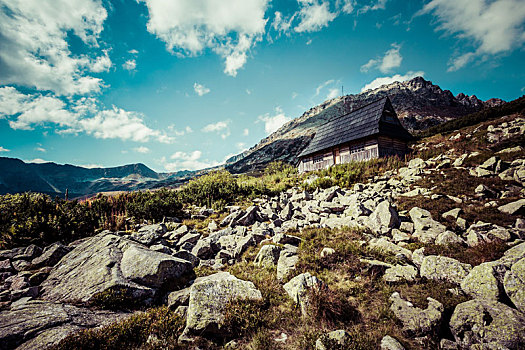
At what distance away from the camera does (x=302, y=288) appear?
4996mm

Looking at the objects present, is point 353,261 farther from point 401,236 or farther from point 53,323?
point 53,323

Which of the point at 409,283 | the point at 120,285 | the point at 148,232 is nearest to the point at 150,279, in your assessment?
the point at 120,285

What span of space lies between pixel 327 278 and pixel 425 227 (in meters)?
4.62

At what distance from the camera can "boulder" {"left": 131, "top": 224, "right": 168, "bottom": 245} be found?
908 centimetres

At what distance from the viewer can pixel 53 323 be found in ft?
13.4

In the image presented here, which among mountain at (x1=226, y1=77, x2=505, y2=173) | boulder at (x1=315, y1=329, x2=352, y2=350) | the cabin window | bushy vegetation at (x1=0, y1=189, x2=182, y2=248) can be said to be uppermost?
mountain at (x1=226, y1=77, x2=505, y2=173)

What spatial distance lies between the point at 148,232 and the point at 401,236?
37.2 feet

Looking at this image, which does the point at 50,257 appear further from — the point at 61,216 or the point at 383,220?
the point at 383,220

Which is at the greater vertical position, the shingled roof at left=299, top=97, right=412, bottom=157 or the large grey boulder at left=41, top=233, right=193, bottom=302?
the shingled roof at left=299, top=97, right=412, bottom=157

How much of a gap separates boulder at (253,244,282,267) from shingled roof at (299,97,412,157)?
19.9 metres

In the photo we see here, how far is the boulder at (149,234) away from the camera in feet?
29.8

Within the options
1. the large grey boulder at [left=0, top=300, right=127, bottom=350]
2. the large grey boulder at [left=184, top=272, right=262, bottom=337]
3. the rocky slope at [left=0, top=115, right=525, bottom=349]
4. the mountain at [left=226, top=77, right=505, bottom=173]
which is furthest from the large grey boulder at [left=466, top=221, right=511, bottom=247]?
the mountain at [left=226, top=77, right=505, bottom=173]

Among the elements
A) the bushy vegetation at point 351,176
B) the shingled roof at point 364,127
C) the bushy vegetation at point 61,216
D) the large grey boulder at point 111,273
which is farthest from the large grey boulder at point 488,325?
the shingled roof at point 364,127

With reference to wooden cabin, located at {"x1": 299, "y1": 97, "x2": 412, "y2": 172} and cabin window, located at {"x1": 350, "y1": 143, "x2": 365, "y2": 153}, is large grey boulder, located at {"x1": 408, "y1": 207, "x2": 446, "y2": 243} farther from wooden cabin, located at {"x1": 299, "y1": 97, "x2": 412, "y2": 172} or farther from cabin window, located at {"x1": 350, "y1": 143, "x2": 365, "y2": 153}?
cabin window, located at {"x1": 350, "y1": 143, "x2": 365, "y2": 153}
